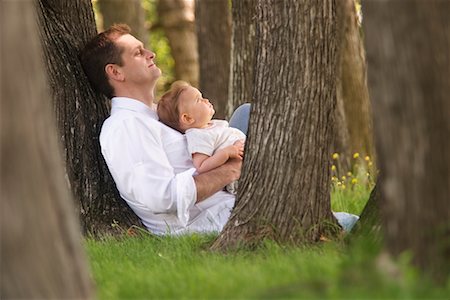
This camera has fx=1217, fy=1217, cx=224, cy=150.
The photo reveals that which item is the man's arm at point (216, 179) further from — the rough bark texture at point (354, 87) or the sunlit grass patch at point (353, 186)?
the rough bark texture at point (354, 87)

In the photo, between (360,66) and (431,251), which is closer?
(431,251)

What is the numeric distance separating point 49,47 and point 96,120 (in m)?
0.58

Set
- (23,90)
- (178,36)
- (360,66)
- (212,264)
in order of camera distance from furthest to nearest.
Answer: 1. (178,36)
2. (360,66)
3. (212,264)
4. (23,90)

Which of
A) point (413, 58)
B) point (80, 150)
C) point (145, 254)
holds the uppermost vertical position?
point (413, 58)

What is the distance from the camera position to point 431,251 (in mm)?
4848

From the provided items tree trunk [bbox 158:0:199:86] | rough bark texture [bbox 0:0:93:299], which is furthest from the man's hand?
tree trunk [bbox 158:0:199:86]

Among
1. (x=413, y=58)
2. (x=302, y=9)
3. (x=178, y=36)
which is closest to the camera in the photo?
(x=413, y=58)

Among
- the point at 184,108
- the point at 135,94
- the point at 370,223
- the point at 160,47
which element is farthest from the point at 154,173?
the point at 160,47

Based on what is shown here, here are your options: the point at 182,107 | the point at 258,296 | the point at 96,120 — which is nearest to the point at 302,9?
the point at 182,107

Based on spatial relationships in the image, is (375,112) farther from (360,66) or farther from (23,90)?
(360,66)

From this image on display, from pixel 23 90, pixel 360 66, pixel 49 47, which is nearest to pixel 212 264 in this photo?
pixel 23 90

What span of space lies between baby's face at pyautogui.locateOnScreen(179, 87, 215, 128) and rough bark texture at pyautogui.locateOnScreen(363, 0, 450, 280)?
121 inches

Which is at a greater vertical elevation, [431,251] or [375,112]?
[375,112]

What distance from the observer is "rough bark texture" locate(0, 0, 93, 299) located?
434cm
